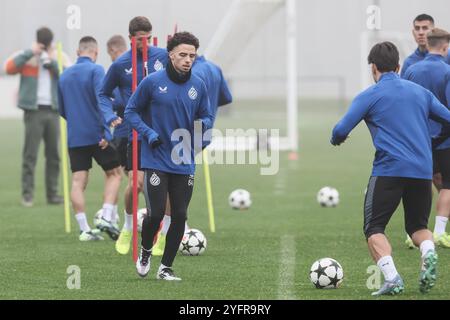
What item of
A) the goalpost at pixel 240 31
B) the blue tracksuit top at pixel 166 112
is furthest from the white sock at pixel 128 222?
the goalpost at pixel 240 31

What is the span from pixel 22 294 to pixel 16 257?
247 cm

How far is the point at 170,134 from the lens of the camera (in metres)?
10.2

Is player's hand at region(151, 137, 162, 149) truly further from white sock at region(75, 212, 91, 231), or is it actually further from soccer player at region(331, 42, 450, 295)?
white sock at region(75, 212, 91, 231)

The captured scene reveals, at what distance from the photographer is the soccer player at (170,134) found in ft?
33.3

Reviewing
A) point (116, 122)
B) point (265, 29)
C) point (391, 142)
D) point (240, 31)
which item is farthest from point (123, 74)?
point (265, 29)

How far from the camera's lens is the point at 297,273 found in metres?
10.8

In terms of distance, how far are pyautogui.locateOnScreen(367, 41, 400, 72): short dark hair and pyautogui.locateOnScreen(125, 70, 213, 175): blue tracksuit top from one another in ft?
5.50

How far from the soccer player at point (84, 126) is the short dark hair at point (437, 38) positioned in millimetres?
3905

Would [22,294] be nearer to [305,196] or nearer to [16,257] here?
[16,257]

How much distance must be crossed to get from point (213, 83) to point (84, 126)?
5.68 ft

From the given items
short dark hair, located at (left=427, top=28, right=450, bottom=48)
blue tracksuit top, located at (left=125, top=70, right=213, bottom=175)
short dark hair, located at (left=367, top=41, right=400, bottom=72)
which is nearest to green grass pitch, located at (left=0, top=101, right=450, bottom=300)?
blue tracksuit top, located at (left=125, top=70, right=213, bottom=175)

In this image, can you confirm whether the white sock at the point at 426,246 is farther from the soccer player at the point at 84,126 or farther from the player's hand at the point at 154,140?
the soccer player at the point at 84,126

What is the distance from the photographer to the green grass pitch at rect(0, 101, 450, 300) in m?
9.73

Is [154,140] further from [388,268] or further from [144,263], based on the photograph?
[388,268]
